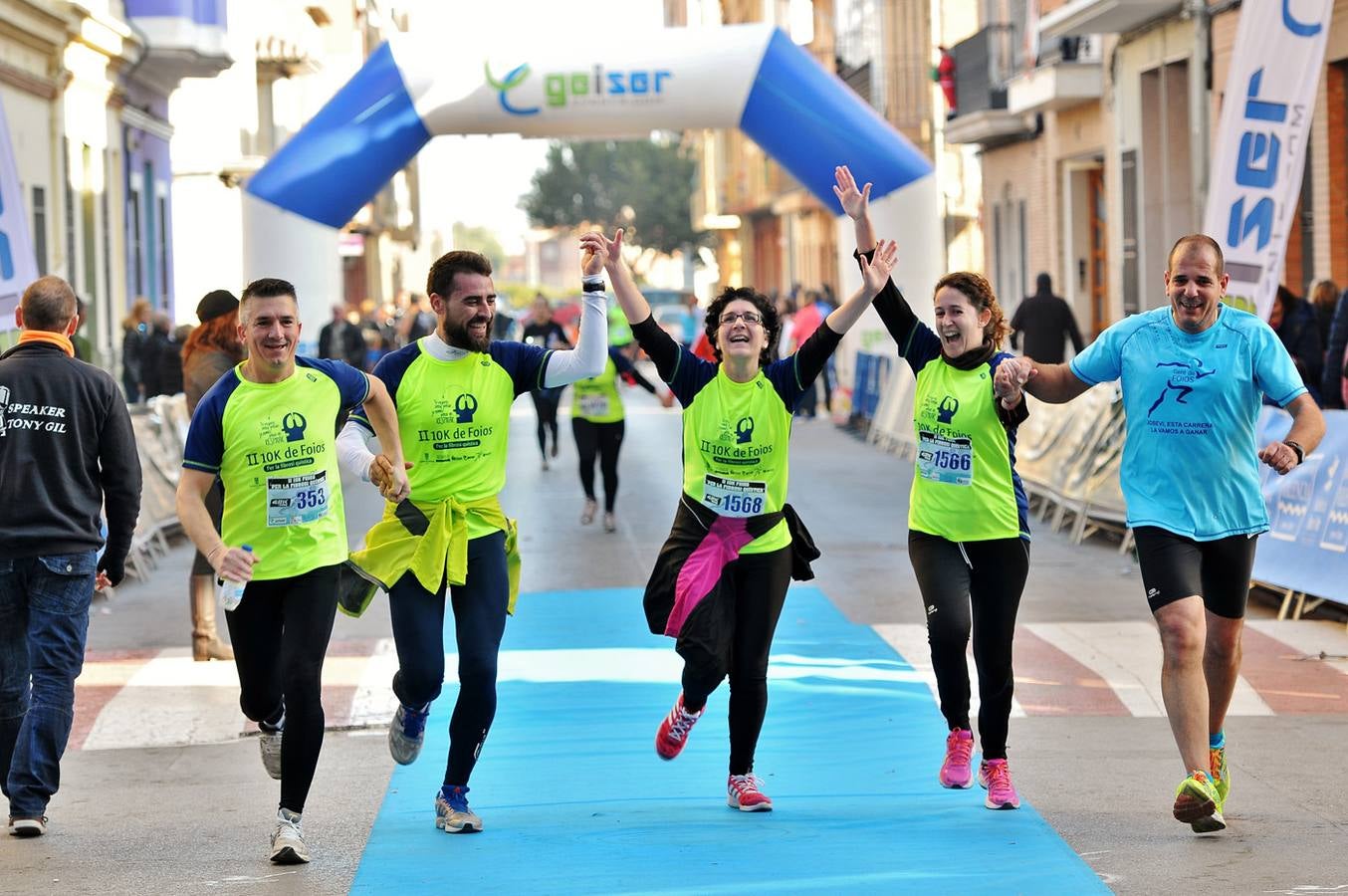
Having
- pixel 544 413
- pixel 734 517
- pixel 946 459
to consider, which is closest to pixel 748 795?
pixel 734 517

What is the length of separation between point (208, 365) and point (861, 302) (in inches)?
151

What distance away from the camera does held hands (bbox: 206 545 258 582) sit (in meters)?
6.03

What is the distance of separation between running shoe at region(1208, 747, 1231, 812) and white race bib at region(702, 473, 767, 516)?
1598mm

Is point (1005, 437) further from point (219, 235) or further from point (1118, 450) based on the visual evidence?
point (219, 235)

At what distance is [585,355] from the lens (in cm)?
675

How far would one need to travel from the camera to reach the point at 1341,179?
59.5ft

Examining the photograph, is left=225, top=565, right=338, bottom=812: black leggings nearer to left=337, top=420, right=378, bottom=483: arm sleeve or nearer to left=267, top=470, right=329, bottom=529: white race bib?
left=267, top=470, right=329, bottom=529: white race bib

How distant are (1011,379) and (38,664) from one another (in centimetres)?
327

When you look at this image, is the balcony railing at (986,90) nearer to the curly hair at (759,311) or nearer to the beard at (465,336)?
the curly hair at (759,311)

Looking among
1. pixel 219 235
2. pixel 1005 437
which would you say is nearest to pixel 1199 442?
pixel 1005 437

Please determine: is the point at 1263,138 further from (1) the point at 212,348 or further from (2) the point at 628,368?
(1) the point at 212,348

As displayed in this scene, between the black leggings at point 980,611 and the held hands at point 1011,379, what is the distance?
475 mm

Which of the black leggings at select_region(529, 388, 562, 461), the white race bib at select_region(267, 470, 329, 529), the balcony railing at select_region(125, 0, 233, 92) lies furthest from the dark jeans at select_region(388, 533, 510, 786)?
the balcony railing at select_region(125, 0, 233, 92)

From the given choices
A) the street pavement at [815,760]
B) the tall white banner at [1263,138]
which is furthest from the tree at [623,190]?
the street pavement at [815,760]
